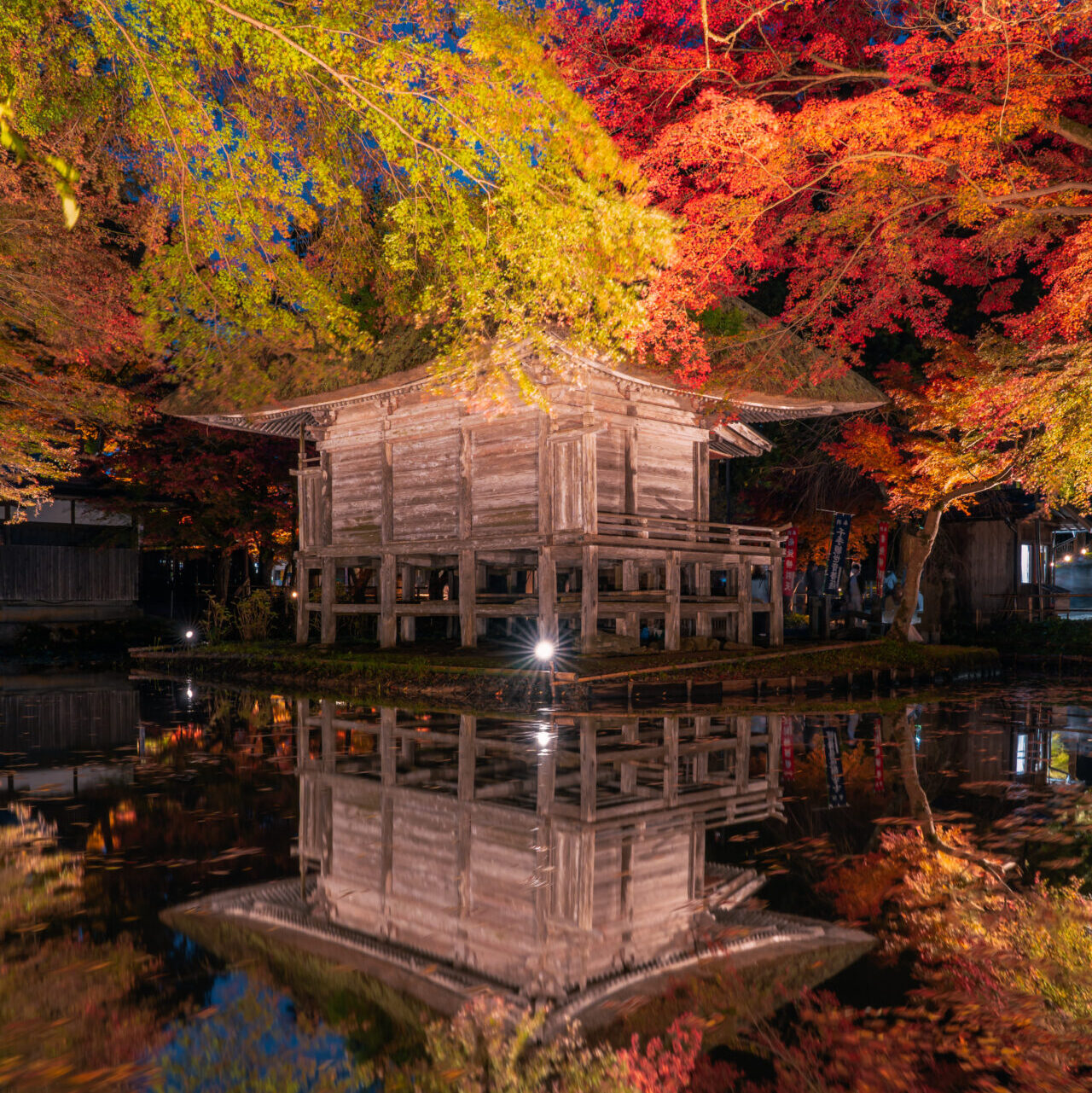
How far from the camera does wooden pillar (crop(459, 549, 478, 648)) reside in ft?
65.1

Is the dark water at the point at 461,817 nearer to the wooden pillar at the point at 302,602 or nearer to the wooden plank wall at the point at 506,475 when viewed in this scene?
the wooden plank wall at the point at 506,475

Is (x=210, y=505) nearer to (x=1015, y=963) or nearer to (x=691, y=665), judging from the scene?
(x=691, y=665)

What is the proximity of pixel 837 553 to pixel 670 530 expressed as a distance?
7053 millimetres

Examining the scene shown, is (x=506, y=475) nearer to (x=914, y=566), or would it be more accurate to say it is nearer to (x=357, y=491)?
(x=357, y=491)

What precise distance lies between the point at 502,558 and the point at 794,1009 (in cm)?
1869

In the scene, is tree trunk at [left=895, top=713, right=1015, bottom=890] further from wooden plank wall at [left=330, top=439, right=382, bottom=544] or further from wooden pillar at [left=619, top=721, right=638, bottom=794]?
wooden plank wall at [left=330, top=439, right=382, bottom=544]

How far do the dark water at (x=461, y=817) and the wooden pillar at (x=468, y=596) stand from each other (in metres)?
5.69

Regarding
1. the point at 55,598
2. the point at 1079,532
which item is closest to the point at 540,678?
the point at 55,598

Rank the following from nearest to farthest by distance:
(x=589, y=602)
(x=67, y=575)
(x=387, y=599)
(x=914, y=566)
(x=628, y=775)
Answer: (x=628, y=775)
(x=589, y=602)
(x=387, y=599)
(x=914, y=566)
(x=67, y=575)

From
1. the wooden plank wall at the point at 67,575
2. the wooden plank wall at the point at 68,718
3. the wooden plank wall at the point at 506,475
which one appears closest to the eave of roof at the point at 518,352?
the wooden plank wall at the point at 506,475

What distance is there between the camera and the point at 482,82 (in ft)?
32.4

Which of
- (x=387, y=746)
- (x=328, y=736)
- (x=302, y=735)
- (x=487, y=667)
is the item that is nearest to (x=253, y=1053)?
(x=387, y=746)

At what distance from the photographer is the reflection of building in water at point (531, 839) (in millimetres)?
4957

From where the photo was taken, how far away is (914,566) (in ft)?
75.0
